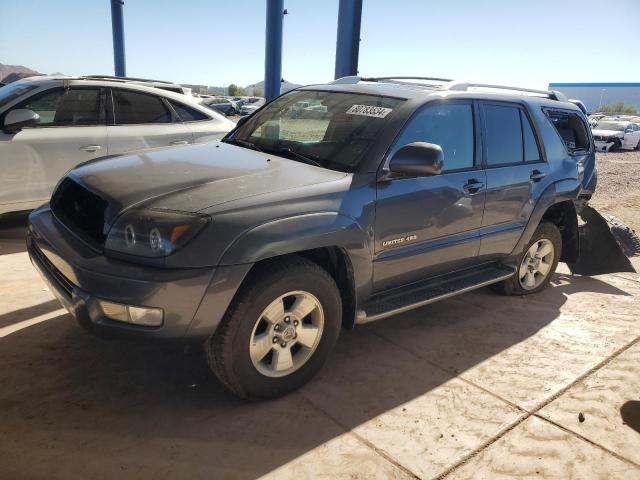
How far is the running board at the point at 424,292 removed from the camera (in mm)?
3211

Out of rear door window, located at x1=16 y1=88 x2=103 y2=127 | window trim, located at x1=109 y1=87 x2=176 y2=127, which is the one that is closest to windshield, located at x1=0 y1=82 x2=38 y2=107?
rear door window, located at x1=16 y1=88 x2=103 y2=127

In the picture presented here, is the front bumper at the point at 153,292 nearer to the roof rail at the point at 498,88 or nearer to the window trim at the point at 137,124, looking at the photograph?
the roof rail at the point at 498,88

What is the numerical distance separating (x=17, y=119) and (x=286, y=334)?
3.96 metres

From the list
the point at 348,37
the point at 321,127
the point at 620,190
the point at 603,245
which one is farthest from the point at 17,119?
the point at 620,190

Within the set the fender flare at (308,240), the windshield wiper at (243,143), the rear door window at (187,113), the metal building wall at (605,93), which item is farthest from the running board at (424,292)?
the metal building wall at (605,93)

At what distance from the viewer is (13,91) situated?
Result: 210 inches

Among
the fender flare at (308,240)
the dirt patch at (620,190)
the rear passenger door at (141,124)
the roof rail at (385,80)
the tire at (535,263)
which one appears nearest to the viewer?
the fender flare at (308,240)

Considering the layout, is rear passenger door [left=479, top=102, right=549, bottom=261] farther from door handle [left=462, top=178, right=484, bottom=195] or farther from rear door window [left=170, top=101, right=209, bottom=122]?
rear door window [left=170, top=101, right=209, bottom=122]

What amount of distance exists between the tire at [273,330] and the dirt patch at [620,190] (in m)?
7.04

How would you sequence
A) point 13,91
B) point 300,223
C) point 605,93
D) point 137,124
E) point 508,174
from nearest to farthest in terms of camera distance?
point 300,223 → point 508,174 → point 13,91 → point 137,124 → point 605,93

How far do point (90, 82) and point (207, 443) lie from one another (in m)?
4.57

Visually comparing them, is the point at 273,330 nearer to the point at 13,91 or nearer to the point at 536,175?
the point at 536,175

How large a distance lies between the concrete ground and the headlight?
517 mm

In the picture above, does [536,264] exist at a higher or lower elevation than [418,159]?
lower
